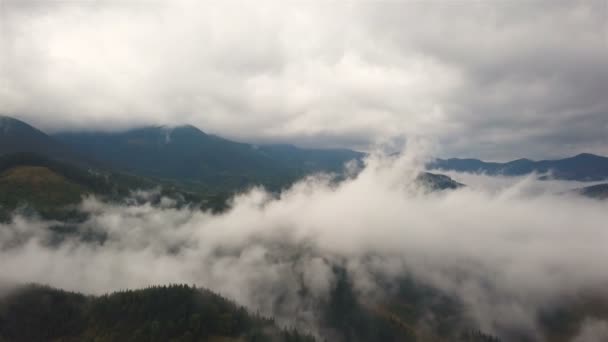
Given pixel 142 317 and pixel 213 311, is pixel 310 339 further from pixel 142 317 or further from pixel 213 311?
pixel 142 317

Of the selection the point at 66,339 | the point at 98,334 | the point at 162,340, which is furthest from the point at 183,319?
the point at 66,339

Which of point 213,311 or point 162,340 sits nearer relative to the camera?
point 162,340

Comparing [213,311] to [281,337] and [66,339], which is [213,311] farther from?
[66,339]

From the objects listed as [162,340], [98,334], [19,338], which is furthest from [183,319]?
[19,338]

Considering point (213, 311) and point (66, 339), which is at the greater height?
point (213, 311)

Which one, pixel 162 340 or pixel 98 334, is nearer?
pixel 162 340

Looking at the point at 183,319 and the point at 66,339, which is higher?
the point at 183,319

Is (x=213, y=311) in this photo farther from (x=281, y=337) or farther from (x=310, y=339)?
(x=310, y=339)
